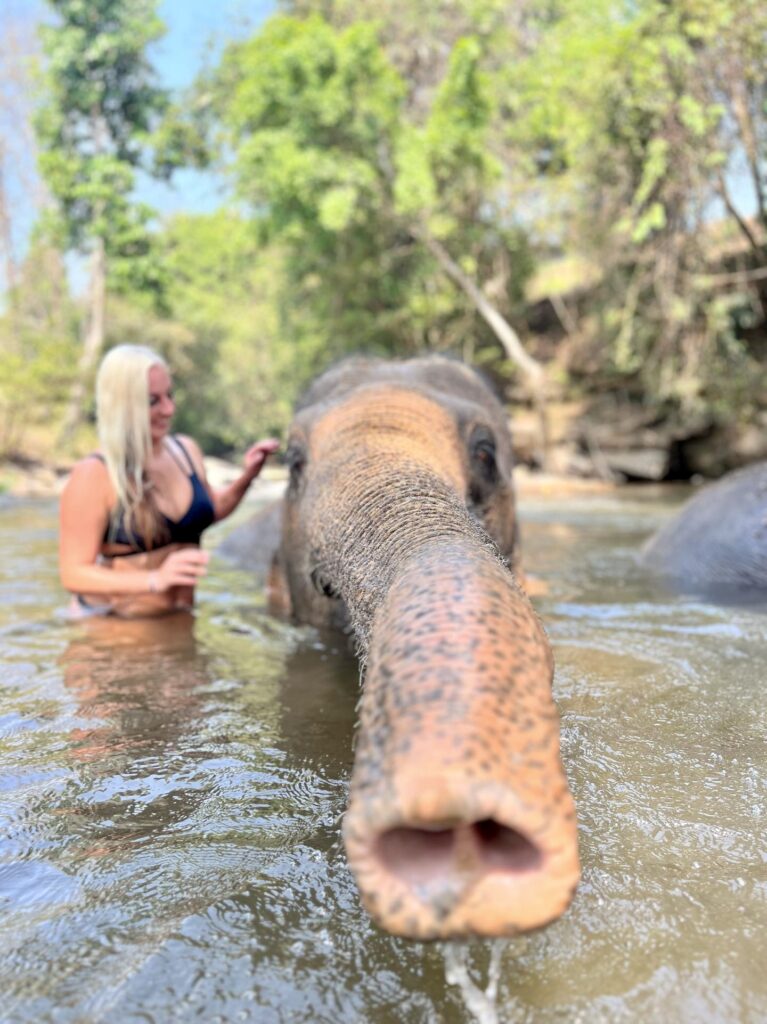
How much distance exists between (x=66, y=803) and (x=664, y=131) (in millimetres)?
16285

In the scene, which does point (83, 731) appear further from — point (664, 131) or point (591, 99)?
point (591, 99)

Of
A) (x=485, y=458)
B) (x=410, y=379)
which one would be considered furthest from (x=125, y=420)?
(x=485, y=458)

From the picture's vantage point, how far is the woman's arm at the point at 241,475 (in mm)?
4754

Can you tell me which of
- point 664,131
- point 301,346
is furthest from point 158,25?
point 664,131

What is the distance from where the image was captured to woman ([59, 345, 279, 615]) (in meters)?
4.10

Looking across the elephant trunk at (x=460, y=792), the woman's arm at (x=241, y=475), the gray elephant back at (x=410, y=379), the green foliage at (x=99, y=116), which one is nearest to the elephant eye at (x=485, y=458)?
the gray elephant back at (x=410, y=379)

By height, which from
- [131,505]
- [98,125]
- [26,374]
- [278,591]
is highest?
[98,125]

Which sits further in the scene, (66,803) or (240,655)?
(240,655)

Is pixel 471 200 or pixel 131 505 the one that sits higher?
pixel 471 200

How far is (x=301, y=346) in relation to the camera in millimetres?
27766

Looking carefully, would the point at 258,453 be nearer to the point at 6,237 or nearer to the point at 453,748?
the point at 453,748

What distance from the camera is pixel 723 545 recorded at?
5297mm

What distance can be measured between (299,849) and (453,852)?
0.81 metres

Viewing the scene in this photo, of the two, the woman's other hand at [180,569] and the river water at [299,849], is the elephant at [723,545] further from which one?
the woman's other hand at [180,569]
